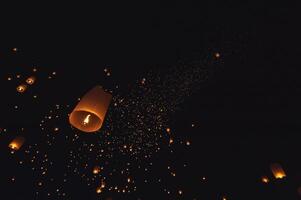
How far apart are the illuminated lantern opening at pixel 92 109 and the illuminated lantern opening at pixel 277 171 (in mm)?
3311

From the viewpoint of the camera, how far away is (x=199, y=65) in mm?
3730

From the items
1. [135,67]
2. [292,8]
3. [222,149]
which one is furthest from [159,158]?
[292,8]

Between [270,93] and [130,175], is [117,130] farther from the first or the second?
[270,93]

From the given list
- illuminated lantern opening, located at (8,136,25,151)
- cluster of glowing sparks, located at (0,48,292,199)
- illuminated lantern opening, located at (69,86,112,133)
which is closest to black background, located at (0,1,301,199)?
cluster of glowing sparks, located at (0,48,292,199)

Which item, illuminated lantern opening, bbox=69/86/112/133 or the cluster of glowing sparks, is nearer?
illuminated lantern opening, bbox=69/86/112/133

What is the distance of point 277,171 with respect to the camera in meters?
4.54

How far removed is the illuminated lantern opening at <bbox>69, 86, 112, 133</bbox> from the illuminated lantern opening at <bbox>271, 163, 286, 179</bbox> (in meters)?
3.31

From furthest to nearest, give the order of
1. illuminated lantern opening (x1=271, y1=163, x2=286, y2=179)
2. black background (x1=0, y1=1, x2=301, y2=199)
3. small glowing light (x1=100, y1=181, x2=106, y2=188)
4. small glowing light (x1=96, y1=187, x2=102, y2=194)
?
small glowing light (x1=96, y1=187, x2=102, y2=194)
small glowing light (x1=100, y1=181, x2=106, y2=188)
illuminated lantern opening (x1=271, y1=163, x2=286, y2=179)
black background (x1=0, y1=1, x2=301, y2=199)

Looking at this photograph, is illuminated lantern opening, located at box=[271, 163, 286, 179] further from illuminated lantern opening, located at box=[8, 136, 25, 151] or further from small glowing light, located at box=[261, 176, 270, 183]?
illuminated lantern opening, located at box=[8, 136, 25, 151]

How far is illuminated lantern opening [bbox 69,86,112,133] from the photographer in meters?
2.07

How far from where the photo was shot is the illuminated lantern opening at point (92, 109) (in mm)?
2068

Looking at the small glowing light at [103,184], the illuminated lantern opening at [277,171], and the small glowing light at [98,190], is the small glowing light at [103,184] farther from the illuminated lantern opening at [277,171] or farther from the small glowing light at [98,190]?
the illuminated lantern opening at [277,171]

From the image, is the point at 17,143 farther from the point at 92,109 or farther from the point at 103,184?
the point at 92,109

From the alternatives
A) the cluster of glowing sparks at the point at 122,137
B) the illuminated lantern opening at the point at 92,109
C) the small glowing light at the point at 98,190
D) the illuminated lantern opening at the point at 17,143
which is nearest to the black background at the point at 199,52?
the cluster of glowing sparks at the point at 122,137
